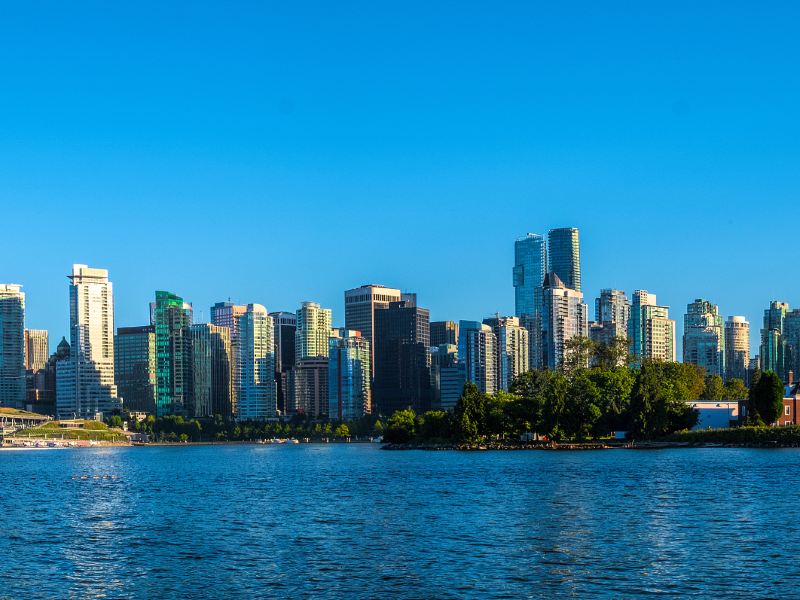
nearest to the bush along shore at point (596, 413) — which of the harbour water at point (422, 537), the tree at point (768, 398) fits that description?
the tree at point (768, 398)

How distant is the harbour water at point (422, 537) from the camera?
48938 mm

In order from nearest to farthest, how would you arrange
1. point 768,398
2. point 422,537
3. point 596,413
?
1. point 422,537
2. point 768,398
3. point 596,413

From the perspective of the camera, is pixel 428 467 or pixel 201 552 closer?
pixel 201 552

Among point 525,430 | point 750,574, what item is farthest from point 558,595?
point 525,430

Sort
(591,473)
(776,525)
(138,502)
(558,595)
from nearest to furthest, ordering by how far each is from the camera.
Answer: (558,595)
(776,525)
(138,502)
(591,473)

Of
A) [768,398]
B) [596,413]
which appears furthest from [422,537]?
[768,398]

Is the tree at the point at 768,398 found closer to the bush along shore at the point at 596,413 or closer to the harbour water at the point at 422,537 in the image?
the bush along shore at the point at 596,413

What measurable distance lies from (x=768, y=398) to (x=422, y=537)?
115 metres

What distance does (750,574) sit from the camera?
164 ft

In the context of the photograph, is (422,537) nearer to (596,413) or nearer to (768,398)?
(596,413)

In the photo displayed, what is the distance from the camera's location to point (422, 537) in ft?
209

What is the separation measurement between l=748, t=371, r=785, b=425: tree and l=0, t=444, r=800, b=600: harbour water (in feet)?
174

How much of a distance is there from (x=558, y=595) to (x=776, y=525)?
25185mm

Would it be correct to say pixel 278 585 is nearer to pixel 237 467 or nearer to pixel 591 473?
pixel 591 473
